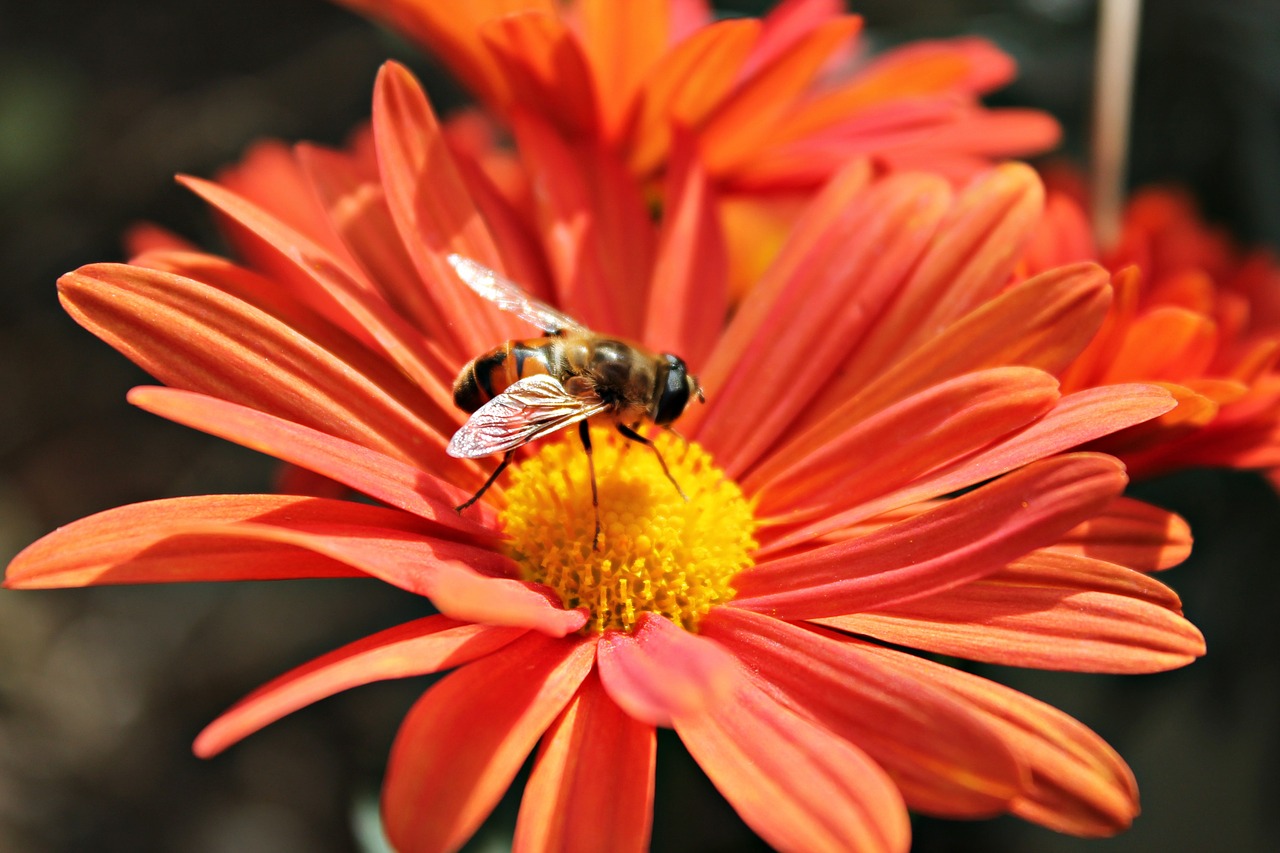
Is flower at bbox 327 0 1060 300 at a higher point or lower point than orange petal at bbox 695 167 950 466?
higher

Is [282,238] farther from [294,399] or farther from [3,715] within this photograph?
[3,715]

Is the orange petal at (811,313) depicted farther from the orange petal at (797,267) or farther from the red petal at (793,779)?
the red petal at (793,779)

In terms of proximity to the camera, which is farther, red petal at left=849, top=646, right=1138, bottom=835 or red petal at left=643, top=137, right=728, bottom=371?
red petal at left=643, top=137, right=728, bottom=371

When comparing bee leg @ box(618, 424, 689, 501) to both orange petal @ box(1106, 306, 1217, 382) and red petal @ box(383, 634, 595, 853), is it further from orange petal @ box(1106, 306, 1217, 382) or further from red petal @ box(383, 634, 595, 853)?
orange petal @ box(1106, 306, 1217, 382)

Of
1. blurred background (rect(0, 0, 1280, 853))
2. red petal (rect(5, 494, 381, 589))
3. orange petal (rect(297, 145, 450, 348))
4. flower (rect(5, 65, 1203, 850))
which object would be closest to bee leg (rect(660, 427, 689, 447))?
flower (rect(5, 65, 1203, 850))

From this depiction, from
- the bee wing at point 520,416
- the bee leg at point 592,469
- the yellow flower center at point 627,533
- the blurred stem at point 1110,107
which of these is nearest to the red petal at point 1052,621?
the yellow flower center at point 627,533

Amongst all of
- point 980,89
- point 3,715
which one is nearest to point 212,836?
point 3,715
